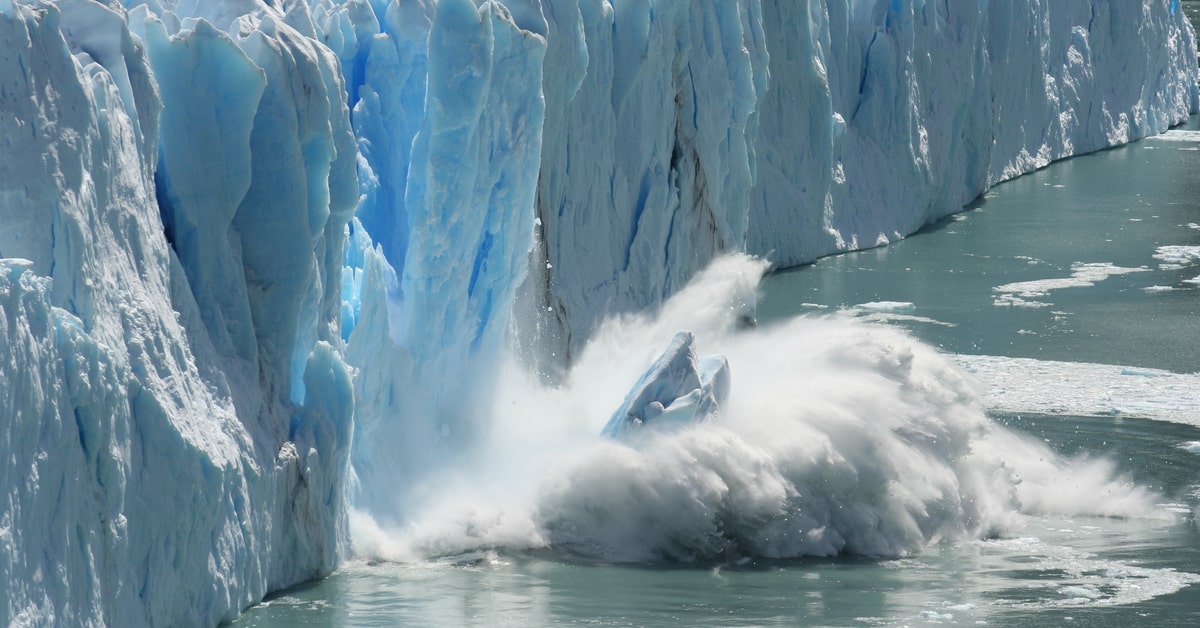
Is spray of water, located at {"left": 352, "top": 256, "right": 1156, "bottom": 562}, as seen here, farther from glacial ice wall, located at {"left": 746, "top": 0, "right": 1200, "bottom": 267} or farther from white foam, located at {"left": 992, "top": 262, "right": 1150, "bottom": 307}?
glacial ice wall, located at {"left": 746, "top": 0, "right": 1200, "bottom": 267}

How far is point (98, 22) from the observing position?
7949mm

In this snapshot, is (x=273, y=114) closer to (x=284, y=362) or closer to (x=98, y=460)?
(x=284, y=362)

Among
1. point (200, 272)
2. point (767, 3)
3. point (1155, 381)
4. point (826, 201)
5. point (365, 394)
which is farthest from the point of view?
point (826, 201)

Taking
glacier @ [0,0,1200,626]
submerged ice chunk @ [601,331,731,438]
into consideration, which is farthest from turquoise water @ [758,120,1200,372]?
submerged ice chunk @ [601,331,731,438]

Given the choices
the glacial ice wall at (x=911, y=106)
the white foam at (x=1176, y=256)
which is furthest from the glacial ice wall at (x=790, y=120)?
the white foam at (x=1176, y=256)

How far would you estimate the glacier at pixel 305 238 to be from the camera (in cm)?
722

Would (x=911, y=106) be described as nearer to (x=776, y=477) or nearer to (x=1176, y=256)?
(x=1176, y=256)

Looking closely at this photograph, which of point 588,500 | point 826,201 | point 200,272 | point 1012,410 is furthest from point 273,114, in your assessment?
point 826,201

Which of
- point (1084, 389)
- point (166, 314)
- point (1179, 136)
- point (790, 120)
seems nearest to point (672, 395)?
point (166, 314)

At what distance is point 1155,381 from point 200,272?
29.9ft

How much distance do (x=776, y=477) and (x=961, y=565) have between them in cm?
114

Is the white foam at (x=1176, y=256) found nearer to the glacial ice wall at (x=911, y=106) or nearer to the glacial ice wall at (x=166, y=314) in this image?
the glacial ice wall at (x=911, y=106)

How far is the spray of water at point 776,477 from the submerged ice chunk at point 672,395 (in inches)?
3.8

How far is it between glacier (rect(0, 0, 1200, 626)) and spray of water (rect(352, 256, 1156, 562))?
0.74 ft
